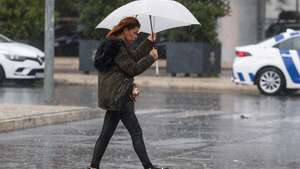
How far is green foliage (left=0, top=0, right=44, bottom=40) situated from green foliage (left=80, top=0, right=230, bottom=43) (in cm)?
186

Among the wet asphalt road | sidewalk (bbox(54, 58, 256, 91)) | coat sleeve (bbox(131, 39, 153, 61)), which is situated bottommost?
sidewalk (bbox(54, 58, 256, 91))

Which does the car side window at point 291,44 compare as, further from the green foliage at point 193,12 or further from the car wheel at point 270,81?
the green foliage at point 193,12

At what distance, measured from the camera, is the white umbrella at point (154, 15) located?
396 inches

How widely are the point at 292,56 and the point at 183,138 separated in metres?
8.65

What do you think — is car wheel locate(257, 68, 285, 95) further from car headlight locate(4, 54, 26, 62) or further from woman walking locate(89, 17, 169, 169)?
woman walking locate(89, 17, 169, 169)

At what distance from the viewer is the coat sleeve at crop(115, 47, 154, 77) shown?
972 centimetres

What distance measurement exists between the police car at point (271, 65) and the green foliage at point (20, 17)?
6096mm

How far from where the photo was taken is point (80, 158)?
11422mm

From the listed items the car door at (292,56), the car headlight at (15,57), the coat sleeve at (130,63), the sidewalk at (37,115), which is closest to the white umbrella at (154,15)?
the coat sleeve at (130,63)

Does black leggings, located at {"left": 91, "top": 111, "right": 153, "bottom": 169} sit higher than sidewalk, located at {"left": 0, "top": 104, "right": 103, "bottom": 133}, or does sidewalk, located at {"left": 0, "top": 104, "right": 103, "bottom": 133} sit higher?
black leggings, located at {"left": 91, "top": 111, "right": 153, "bottom": 169}

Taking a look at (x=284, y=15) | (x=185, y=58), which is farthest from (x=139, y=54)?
(x=284, y=15)

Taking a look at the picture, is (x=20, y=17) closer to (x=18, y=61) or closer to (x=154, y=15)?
(x=18, y=61)

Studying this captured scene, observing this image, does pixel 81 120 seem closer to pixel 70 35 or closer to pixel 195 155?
pixel 195 155

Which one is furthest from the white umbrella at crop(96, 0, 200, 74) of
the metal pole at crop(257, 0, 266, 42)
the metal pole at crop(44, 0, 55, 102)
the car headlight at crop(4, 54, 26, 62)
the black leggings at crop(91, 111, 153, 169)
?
the metal pole at crop(257, 0, 266, 42)
